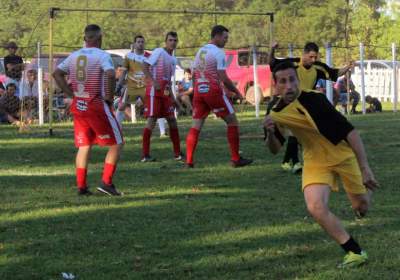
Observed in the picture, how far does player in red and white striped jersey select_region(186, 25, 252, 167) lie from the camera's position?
508 inches

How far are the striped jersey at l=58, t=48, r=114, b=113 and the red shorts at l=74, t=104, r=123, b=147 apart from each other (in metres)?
0.08

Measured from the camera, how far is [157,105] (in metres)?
13.9

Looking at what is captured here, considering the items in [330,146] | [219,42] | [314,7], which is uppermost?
[314,7]

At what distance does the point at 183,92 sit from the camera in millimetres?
27141

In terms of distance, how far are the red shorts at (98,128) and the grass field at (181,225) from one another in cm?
62

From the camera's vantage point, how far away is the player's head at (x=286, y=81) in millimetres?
6359

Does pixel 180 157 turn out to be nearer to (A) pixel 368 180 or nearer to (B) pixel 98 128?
(B) pixel 98 128

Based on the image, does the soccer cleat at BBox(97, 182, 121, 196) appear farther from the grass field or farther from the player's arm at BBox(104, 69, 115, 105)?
the player's arm at BBox(104, 69, 115, 105)

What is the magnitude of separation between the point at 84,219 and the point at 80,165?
1.68 metres

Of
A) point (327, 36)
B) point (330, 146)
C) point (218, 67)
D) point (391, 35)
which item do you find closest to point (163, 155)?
point (218, 67)

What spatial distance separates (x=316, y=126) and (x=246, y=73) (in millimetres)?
27990

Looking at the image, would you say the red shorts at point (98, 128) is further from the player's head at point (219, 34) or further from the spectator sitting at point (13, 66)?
the spectator sitting at point (13, 66)

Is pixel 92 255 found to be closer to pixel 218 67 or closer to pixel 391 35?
pixel 218 67

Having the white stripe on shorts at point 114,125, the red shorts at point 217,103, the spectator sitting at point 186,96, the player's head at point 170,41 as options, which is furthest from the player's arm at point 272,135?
the spectator sitting at point 186,96
